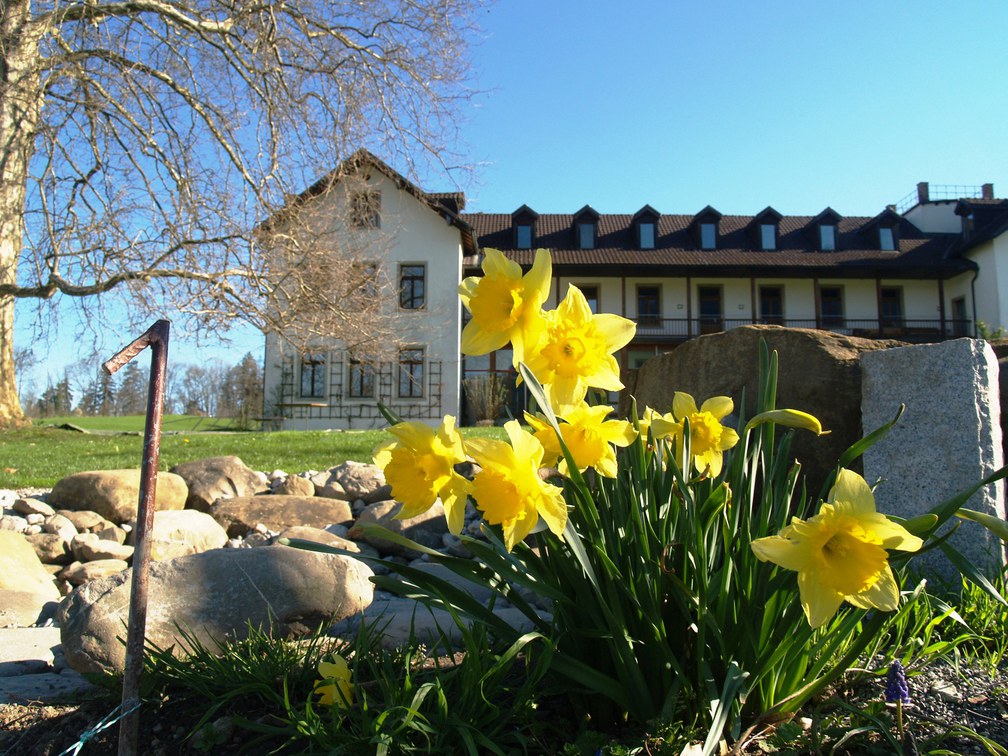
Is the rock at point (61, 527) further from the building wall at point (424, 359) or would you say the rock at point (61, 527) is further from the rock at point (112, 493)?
the building wall at point (424, 359)

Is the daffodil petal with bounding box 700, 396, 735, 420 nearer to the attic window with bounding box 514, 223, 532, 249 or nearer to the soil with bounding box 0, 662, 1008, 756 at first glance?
the soil with bounding box 0, 662, 1008, 756

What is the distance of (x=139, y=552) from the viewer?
1482mm

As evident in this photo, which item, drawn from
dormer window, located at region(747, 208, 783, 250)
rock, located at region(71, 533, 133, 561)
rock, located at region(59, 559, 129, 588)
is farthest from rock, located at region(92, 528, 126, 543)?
dormer window, located at region(747, 208, 783, 250)

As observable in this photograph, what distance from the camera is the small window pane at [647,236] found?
92.0 feet

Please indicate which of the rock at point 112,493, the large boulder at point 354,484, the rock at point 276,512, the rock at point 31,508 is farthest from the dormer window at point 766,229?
the rock at point 31,508

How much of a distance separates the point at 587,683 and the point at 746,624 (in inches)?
13.6

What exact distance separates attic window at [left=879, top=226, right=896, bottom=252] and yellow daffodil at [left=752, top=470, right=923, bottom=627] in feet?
102

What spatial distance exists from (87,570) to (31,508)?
86.4 inches

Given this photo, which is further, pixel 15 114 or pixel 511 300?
pixel 15 114

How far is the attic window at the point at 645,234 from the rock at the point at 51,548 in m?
24.9

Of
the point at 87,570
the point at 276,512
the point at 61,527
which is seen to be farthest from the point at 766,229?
the point at 87,570

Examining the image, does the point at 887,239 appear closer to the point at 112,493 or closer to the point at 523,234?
the point at 523,234

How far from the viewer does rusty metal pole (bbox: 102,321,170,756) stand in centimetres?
149

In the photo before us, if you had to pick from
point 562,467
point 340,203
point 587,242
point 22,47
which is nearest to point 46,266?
point 22,47
